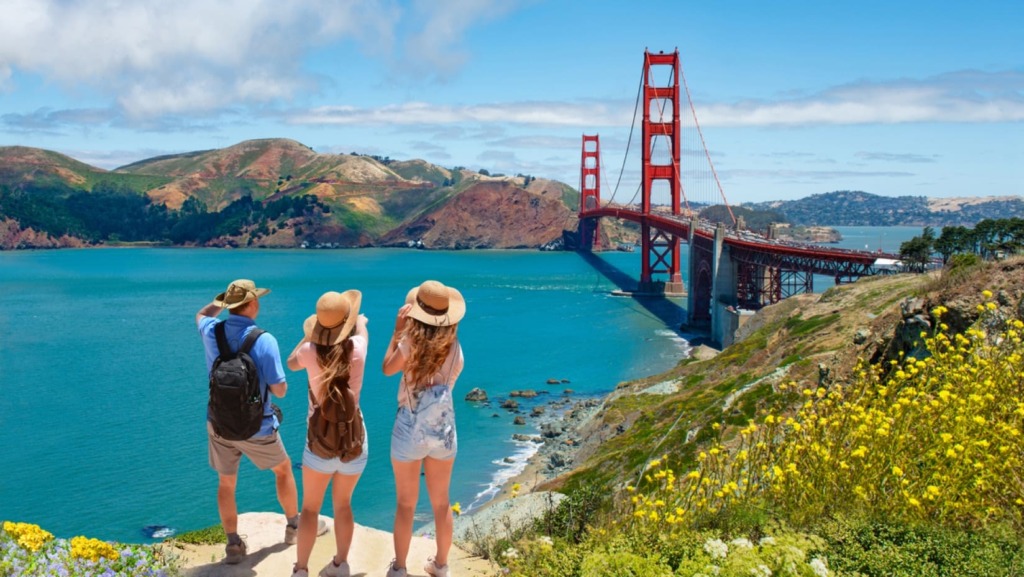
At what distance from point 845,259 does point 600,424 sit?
20.4m

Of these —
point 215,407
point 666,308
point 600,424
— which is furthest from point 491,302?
point 215,407

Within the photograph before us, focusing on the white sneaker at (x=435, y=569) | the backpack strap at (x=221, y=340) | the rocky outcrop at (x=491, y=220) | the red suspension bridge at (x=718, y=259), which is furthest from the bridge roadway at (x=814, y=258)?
the rocky outcrop at (x=491, y=220)

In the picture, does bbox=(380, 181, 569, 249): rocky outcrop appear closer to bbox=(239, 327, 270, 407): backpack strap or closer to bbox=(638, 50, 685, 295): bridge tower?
bbox=(638, 50, 685, 295): bridge tower

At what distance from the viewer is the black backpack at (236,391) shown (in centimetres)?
589

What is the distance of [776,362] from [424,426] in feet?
66.6

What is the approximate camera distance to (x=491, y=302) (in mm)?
75250

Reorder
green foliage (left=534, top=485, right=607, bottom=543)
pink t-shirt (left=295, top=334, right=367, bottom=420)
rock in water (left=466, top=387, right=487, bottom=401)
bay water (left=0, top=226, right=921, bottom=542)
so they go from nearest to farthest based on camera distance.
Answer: pink t-shirt (left=295, top=334, right=367, bottom=420)
green foliage (left=534, top=485, right=607, bottom=543)
bay water (left=0, top=226, right=921, bottom=542)
rock in water (left=466, top=387, right=487, bottom=401)

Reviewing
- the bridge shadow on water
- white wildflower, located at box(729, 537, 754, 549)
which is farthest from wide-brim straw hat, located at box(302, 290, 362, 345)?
the bridge shadow on water

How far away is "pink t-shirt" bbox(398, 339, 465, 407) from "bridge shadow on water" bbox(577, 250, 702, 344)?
4827 cm

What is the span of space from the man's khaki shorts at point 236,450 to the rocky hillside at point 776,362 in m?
3.04

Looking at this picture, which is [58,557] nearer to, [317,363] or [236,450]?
[236,450]


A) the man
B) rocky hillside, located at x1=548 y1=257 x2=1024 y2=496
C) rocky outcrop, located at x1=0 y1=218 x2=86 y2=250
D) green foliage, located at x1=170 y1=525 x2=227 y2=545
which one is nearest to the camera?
the man

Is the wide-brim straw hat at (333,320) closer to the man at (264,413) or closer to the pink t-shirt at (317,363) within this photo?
the pink t-shirt at (317,363)

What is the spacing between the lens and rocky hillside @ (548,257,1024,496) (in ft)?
39.1
